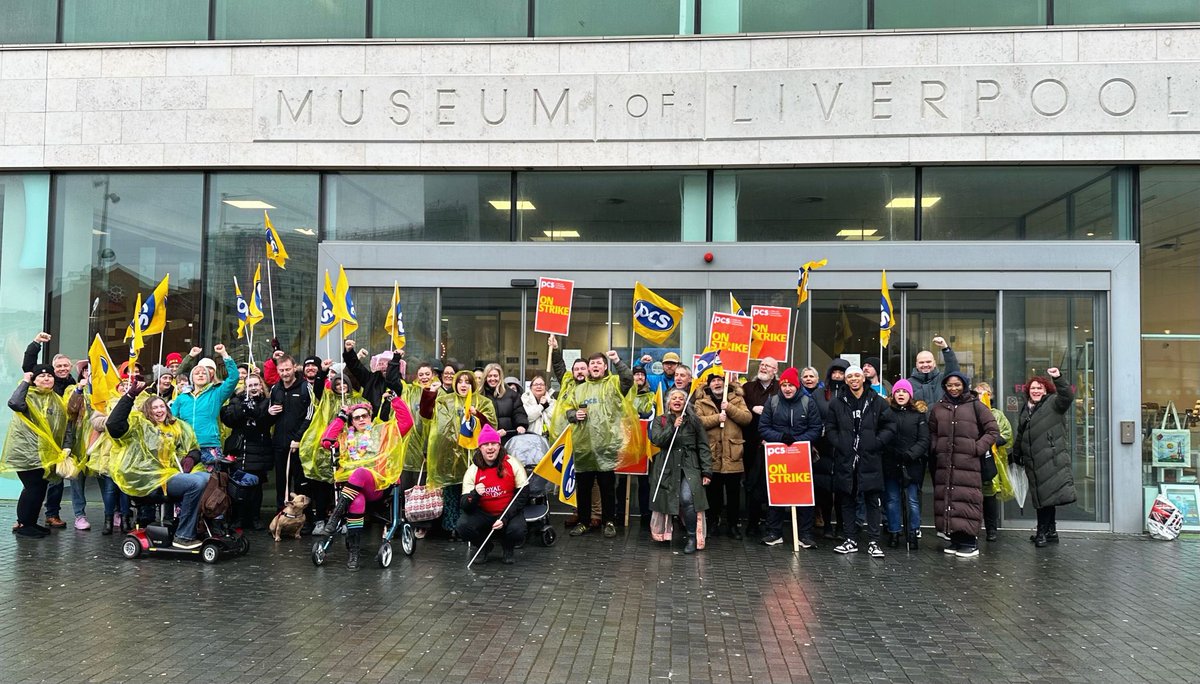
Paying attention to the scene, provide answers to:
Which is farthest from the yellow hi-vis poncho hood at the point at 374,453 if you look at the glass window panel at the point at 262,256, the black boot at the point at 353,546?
the glass window panel at the point at 262,256

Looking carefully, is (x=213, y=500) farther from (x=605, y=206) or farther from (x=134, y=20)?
(x=134, y=20)

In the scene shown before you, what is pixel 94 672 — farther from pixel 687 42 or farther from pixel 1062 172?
pixel 1062 172

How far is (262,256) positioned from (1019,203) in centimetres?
1107

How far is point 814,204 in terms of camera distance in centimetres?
1257

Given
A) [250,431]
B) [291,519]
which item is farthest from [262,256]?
[291,519]

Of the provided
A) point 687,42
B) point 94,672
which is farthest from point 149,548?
point 687,42

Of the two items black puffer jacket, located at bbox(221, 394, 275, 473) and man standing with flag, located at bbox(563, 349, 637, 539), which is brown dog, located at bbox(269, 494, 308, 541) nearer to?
black puffer jacket, located at bbox(221, 394, 275, 473)

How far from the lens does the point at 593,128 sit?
12.7 metres

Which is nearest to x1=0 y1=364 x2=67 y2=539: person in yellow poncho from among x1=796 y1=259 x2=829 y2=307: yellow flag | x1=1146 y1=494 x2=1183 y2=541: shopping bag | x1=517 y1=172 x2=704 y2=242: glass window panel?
x1=517 y1=172 x2=704 y2=242: glass window panel

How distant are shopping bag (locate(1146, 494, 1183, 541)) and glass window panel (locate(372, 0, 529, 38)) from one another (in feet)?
35.7

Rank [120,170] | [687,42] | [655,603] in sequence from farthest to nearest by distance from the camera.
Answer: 1. [120,170]
2. [687,42]
3. [655,603]

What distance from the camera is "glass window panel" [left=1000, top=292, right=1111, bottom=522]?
11719mm

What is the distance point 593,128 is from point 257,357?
19.8 ft

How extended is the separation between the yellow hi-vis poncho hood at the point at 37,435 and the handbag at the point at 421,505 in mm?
4603
